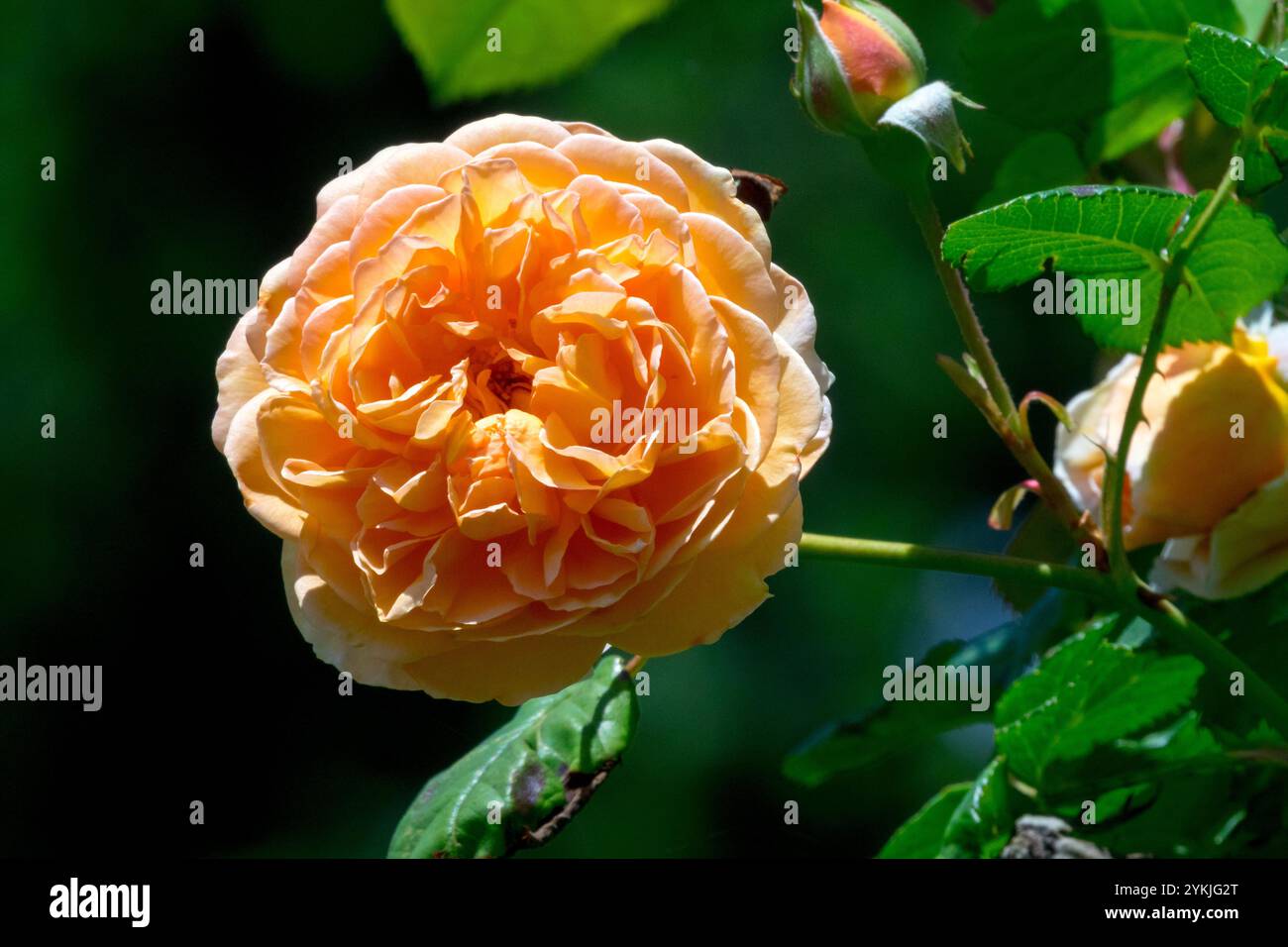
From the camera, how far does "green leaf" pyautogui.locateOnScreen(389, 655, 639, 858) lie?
0.55m

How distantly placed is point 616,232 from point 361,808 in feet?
5.29

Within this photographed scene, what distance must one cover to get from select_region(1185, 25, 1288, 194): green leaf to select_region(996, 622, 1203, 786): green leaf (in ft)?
0.70

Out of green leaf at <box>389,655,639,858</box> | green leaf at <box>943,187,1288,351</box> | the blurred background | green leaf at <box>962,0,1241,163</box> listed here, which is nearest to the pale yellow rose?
green leaf at <box>943,187,1288,351</box>

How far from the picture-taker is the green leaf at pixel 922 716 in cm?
68

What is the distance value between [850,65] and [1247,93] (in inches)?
5.8

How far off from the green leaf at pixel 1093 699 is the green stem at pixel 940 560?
10 cm

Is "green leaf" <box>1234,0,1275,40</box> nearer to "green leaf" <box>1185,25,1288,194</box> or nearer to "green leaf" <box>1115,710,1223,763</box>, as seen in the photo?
"green leaf" <box>1185,25,1288,194</box>

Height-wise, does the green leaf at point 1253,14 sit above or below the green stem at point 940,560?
above

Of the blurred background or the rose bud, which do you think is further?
the blurred background

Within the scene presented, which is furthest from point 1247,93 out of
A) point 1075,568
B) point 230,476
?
point 230,476

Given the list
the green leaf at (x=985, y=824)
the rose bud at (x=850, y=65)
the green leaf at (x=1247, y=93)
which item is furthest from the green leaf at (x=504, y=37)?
the green leaf at (x=985, y=824)

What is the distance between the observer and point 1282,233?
0.60 metres

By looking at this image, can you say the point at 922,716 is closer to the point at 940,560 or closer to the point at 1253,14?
the point at 940,560

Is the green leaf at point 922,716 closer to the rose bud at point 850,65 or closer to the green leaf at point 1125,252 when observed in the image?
the green leaf at point 1125,252
